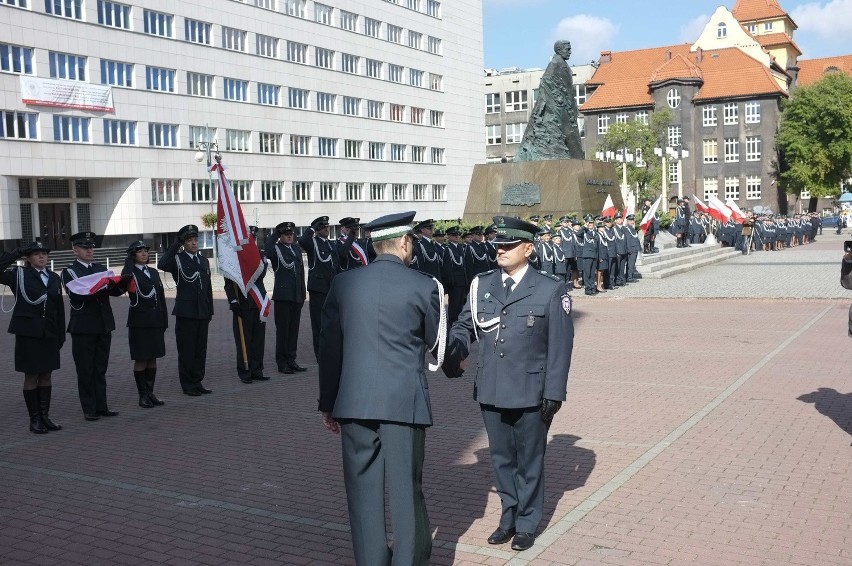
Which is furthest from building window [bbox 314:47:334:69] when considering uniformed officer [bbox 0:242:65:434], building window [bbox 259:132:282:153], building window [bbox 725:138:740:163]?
uniformed officer [bbox 0:242:65:434]

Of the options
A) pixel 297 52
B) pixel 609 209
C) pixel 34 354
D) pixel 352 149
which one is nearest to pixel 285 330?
Result: pixel 34 354

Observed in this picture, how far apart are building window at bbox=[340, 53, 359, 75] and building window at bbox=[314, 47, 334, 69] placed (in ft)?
3.81

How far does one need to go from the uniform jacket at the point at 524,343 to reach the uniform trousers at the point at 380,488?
1.05 meters

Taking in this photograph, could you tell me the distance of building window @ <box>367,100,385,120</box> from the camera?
71.6 m

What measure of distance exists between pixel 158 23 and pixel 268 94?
988 cm

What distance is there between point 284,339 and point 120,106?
42.8 metres

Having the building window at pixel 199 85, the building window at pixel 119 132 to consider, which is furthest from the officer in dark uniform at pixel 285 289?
the building window at pixel 199 85

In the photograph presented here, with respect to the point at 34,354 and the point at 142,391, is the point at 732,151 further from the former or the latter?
the point at 34,354

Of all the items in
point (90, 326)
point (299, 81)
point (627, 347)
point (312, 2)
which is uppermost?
point (312, 2)

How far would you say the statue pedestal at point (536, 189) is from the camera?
27203 millimetres

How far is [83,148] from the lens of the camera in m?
50.0

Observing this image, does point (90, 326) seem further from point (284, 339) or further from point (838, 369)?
point (838, 369)

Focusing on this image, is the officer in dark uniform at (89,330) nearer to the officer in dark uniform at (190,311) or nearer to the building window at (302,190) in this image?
the officer in dark uniform at (190,311)

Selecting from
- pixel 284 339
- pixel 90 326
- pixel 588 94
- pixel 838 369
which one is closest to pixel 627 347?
pixel 838 369
